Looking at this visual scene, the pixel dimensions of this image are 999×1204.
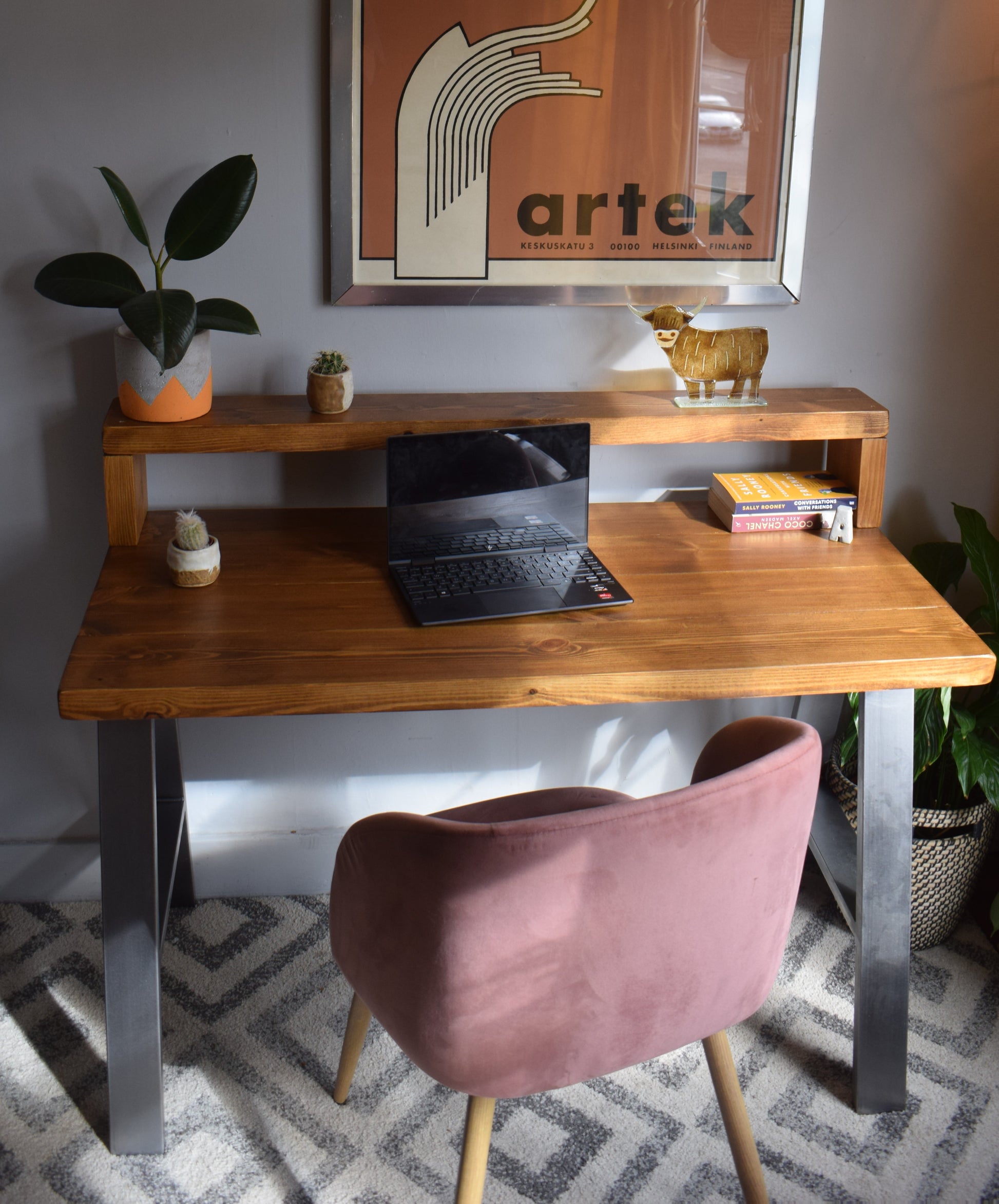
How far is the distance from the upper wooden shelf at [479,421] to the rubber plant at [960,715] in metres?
0.29

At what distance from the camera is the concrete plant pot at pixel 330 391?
181 centimetres

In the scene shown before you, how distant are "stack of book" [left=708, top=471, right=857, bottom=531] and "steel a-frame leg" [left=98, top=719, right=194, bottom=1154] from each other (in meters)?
1.02

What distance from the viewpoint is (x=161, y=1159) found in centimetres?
169

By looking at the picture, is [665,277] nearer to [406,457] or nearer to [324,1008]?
[406,457]

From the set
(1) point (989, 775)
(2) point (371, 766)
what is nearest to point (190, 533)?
(2) point (371, 766)

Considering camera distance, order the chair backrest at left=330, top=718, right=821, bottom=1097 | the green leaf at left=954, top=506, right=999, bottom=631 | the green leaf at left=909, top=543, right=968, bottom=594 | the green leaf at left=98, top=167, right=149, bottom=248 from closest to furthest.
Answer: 1. the chair backrest at left=330, top=718, right=821, bottom=1097
2. the green leaf at left=98, top=167, right=149, bottom=248
3. the green leaf at left=954, top=506, right=999, bottom=631
4. the green leaf at left=909, top=543, right=968, bottom=594

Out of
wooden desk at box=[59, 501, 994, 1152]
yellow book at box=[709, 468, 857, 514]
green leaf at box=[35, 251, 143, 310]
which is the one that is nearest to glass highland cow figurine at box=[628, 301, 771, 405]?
yellow book at box=[709, 468, 857, 514]

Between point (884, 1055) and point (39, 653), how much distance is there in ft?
5.29

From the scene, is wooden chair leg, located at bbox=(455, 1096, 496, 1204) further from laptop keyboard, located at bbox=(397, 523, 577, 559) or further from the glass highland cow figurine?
the glass highland cow figurine

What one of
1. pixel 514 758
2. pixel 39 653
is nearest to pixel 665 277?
pixel 514 758

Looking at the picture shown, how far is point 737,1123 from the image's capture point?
60.4 inches

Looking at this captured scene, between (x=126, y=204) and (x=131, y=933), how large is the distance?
1057 millimetres

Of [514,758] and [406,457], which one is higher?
[406,457]

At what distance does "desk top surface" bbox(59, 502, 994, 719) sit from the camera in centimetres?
148
